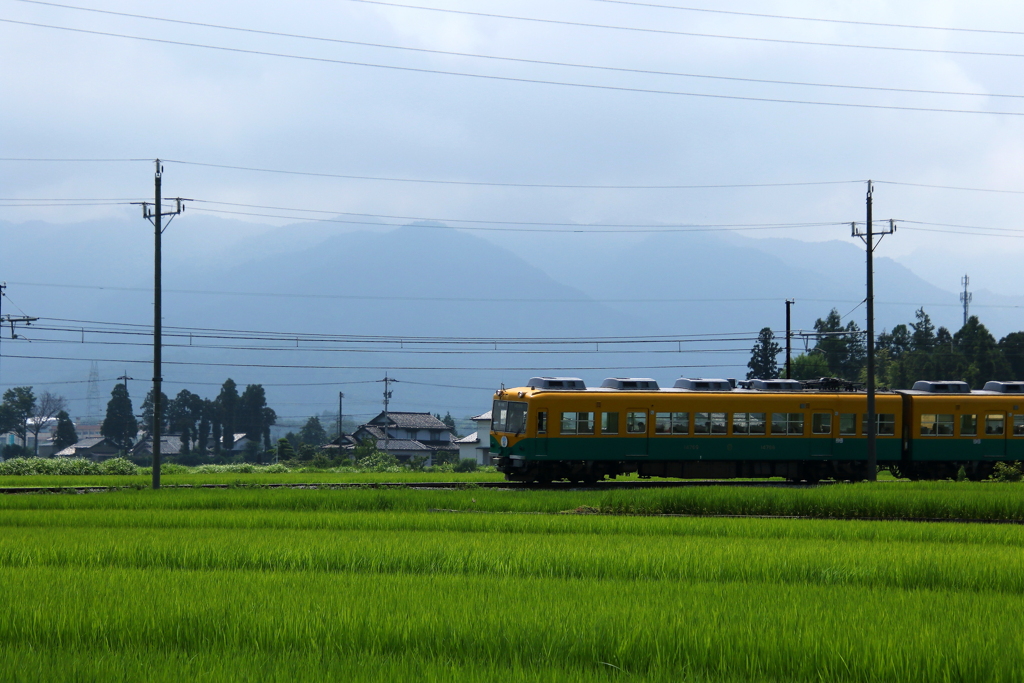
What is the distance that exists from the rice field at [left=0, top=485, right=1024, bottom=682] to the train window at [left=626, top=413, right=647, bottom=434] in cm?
1481

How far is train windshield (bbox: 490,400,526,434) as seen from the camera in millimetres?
33219

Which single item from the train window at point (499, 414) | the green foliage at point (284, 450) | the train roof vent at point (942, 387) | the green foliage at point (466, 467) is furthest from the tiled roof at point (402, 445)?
the train roof vent at point (942, 387)

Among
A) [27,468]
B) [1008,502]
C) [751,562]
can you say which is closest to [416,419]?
[27,468]

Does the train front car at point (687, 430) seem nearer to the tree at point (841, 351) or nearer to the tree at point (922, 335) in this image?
the tree at point (841, 351)

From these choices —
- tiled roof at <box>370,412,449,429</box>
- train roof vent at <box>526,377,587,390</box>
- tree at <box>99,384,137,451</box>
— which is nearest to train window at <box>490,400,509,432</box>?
train roof vent at <box>526,377,587,390</box>

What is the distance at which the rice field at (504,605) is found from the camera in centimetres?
796

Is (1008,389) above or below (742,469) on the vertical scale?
above

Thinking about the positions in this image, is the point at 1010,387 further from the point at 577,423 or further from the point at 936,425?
the point at 577,423

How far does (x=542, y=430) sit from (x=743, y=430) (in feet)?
24.5

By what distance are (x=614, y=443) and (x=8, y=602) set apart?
978 inches

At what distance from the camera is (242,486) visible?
31766 millimetres

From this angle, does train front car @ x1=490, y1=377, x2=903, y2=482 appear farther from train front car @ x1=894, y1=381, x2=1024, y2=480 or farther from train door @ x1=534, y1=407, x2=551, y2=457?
train front car @ x1=894, y1=381, x2=1024, y2=480

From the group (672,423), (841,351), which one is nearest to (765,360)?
(841,351)

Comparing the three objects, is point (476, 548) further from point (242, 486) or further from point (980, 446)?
point (980, 446)
